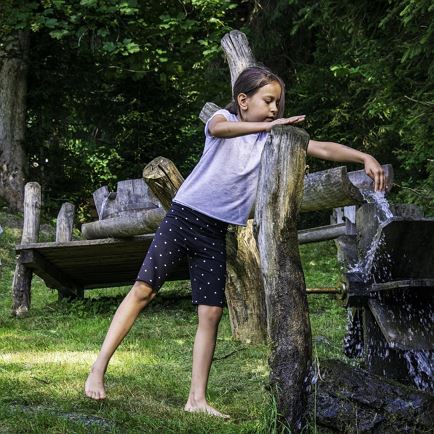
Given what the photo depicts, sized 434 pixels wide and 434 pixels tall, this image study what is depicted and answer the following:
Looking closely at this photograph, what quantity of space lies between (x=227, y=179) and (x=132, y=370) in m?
2.11

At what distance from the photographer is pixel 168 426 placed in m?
4.44

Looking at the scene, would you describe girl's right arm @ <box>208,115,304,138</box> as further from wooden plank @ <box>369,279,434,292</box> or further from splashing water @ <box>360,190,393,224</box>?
splashing water @ <box>360,190,393,224</box>

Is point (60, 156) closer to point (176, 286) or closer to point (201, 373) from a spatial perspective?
point (176, 286)

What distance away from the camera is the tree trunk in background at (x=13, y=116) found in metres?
19.5

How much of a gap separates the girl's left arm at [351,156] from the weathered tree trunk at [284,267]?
0.73 ft

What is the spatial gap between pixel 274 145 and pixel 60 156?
19.1 m

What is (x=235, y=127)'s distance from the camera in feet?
15.0

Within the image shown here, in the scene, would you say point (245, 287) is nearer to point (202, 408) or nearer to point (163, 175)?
A: point (163, 175)

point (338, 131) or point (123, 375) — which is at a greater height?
point (338, 131)

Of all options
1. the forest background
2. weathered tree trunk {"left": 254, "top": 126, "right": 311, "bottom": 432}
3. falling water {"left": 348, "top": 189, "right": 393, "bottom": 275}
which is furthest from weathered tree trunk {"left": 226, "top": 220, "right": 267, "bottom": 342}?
the forest background

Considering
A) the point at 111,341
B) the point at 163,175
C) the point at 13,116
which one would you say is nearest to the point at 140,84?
the point at 13,116

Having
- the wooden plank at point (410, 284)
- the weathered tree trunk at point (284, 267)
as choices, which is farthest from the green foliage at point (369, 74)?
the weathered tree trunk at point (284, 267)

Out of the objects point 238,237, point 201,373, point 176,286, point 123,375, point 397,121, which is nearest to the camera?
point 201,373

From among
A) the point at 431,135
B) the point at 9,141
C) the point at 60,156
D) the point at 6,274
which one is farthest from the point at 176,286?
the point at 60,156
